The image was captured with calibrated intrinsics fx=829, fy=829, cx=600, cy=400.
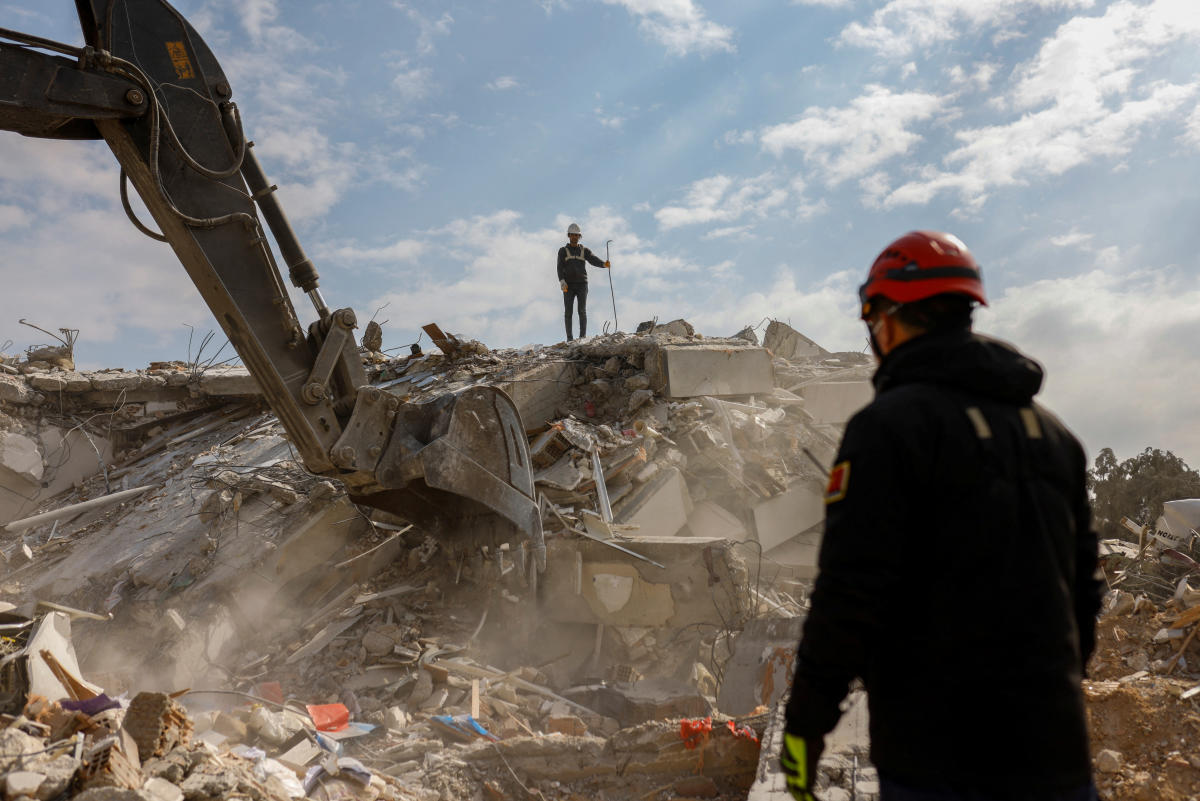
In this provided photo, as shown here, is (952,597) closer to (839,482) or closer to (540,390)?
(839,482)

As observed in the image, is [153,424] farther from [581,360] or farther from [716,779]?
[716,779]

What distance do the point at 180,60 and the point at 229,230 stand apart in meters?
0.96

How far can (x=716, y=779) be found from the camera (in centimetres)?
448

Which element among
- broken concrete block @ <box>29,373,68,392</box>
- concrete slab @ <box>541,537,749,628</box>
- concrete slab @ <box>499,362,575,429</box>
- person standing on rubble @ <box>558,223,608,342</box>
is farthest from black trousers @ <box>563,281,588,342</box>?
broken concrete block @ <box>29,373,68,392</box>

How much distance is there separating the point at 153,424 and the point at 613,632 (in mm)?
8324

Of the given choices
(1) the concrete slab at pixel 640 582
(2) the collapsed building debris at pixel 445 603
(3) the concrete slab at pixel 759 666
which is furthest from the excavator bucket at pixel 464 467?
(3) the concrete slab at pixel 759 666

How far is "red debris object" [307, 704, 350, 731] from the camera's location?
5.39 meters

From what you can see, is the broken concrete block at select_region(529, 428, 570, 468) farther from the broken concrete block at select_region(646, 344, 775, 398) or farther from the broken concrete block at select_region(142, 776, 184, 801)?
the broken concrete block at select_region(142, 776, 184, 801)

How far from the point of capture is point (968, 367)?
5.70 feet

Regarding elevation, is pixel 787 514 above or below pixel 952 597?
above

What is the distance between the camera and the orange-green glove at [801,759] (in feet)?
5.76

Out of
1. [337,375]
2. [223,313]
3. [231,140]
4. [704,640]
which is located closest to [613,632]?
[704,640]

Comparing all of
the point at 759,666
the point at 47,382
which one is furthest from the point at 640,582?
the point at 47,382

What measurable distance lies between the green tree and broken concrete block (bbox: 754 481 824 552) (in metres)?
6.30
